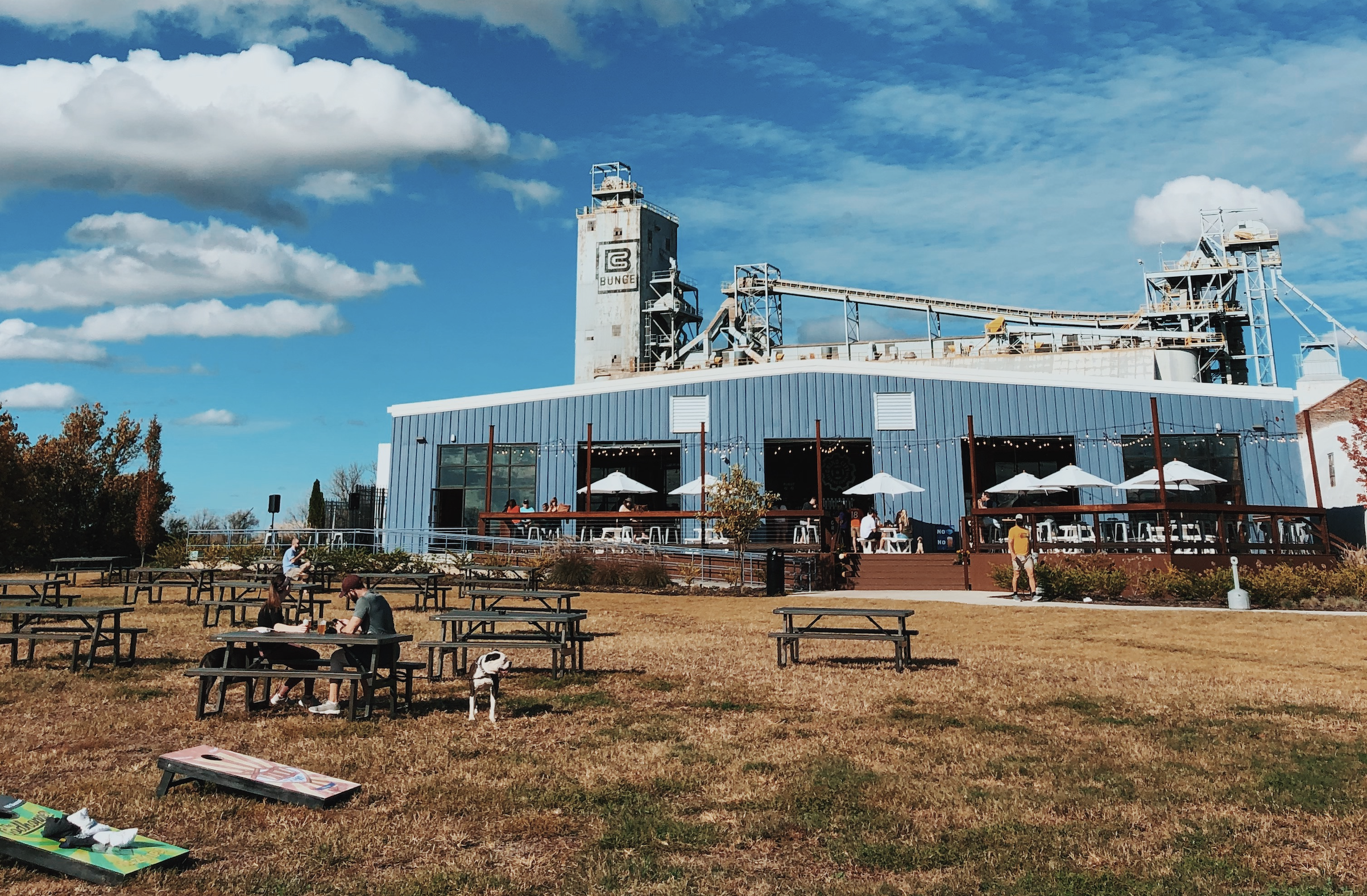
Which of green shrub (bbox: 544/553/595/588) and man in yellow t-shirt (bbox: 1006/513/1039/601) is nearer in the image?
man in yellow t-shirt (bbox: 1006/513/1039/601)

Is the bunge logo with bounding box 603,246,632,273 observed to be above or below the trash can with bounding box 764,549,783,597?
above

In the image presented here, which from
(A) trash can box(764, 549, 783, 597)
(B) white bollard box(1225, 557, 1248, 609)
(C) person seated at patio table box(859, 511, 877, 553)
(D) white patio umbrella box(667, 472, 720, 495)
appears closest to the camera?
(B) white bollard box(1225, 557, 1248, 609)

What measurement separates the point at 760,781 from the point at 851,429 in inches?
1082

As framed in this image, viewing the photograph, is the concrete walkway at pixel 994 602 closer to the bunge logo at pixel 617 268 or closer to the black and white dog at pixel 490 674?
the black and white dog at pixel 490 674

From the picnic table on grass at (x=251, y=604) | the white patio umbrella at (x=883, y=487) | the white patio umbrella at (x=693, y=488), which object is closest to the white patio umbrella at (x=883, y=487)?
the white patio umbrella at (x=883, y=487)

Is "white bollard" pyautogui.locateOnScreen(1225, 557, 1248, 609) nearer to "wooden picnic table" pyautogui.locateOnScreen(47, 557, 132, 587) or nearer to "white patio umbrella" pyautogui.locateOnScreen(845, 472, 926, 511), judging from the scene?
"white patio umbrella" pyautogui.locateOnScreen(845, 472, 926, 511)

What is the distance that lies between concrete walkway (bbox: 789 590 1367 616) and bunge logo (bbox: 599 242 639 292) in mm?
46189

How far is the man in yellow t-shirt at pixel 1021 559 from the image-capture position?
20344 millimetres

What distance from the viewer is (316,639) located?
7.62 metres

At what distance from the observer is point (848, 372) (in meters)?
33.0

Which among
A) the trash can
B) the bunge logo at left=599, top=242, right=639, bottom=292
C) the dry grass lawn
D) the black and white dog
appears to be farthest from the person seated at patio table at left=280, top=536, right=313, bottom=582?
the bunge logo at left=599, top=242, right=639, bottom=292

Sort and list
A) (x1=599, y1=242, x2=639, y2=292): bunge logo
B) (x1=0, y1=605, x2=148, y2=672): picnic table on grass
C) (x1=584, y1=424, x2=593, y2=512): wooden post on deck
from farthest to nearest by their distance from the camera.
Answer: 1. (x1=599, y1=242, x2=639, y2=292): bunge logo
2. (x1=584, y1=424, x2=593, y2=512): wooden post on deck
3. (x1=0, y1=605, x2=148, y2=672): picnic table on grass

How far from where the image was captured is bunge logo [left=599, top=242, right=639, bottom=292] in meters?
66.9

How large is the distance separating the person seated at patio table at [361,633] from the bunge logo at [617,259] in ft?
196
